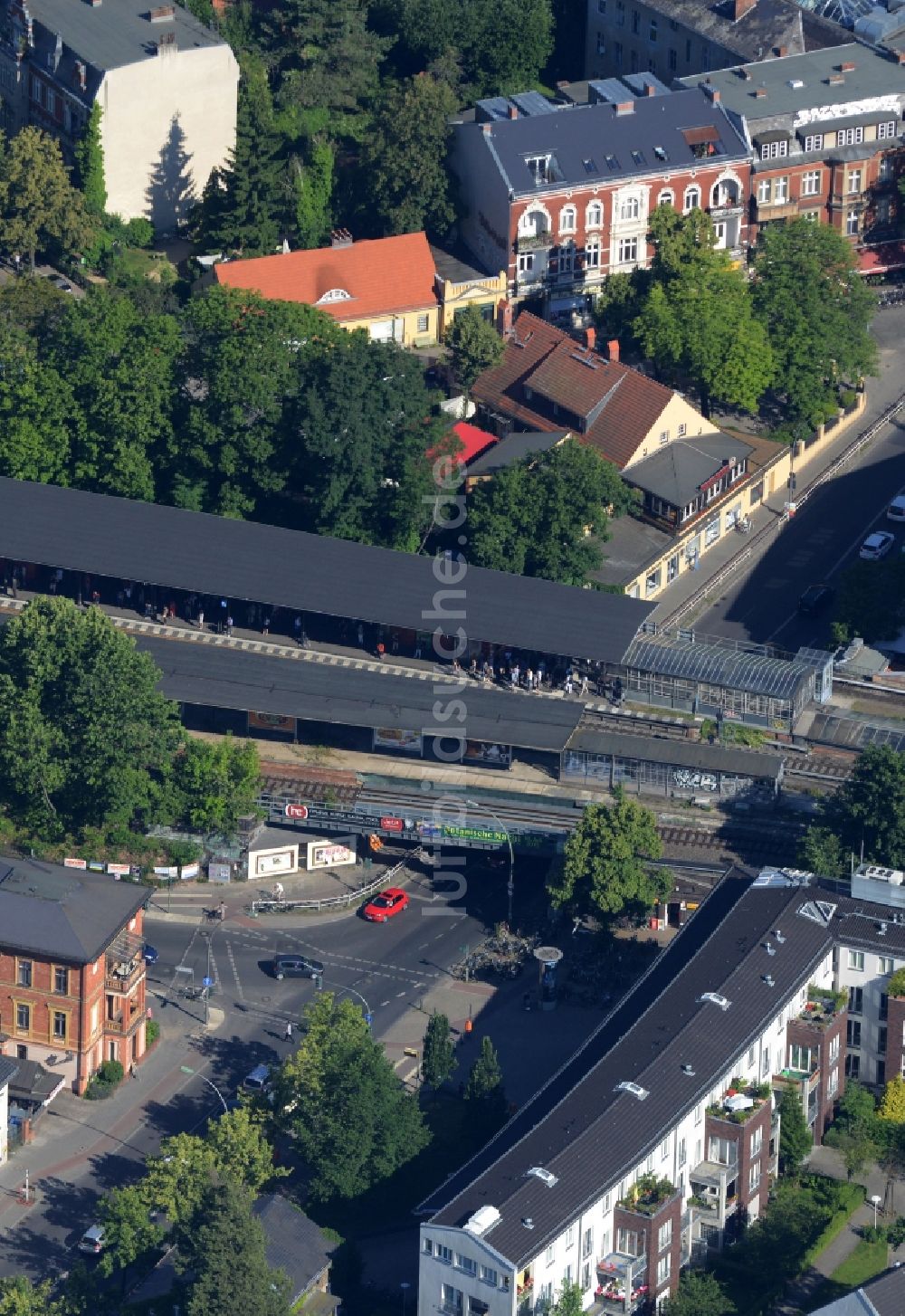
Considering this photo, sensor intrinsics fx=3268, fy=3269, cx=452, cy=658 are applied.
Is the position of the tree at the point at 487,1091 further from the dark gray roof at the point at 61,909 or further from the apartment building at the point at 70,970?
the dark gray roof at the point at 61,909

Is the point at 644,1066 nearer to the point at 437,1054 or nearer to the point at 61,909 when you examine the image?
the point at 437,1054

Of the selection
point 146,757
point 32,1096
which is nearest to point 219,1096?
point 32,1096

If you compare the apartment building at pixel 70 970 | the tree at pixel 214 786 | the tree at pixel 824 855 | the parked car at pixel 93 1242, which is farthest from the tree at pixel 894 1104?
the tree at pixel 214 786

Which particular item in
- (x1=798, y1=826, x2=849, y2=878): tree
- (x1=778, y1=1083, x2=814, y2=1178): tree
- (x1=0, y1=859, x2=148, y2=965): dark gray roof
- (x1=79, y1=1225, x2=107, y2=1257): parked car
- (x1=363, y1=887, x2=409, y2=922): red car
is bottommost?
(x1=79, y1=1225, x2=107, y2=1257): parked car

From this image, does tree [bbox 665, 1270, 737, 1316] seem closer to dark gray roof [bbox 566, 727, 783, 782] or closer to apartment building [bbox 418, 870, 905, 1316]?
apartment building [bbox 418, 870, 905, 1316]

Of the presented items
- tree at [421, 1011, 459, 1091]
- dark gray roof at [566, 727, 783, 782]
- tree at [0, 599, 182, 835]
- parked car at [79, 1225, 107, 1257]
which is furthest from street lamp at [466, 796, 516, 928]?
parked car at [79, 1225, 107, 1257]

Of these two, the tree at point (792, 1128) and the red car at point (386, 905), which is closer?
the tree at point (792, 1128)
